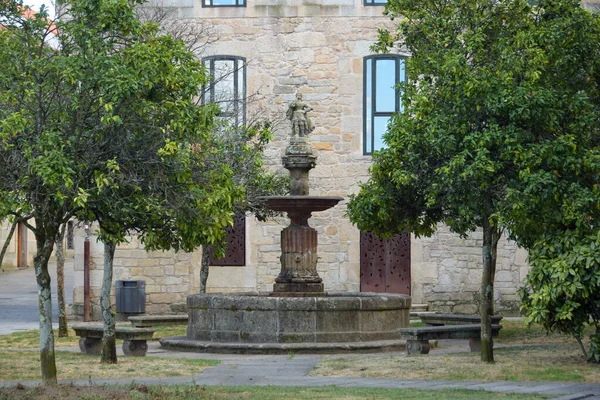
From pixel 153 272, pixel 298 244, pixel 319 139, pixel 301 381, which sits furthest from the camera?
pixel 319 139

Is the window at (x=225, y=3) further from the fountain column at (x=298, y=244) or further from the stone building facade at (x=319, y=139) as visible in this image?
the fountain column at (x=298, y=244)

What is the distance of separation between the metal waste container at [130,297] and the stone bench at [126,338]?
796cm

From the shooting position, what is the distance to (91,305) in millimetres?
25250

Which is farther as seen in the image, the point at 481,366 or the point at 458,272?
the point at 458,272

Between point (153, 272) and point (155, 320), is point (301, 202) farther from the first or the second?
point (153, 272)

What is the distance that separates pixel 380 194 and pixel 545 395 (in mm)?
5569

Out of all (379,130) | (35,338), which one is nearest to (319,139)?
(379,130)

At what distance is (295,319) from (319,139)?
29.6ft

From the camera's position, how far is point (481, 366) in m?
14.3

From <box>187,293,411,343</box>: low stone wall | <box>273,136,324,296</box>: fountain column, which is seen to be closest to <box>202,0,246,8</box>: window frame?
<box>273,136,324,296</box>: fountain column

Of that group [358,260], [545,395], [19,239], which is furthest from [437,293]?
[19,239]

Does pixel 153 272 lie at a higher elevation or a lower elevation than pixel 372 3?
lower

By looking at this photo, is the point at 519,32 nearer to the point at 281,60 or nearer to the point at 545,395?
the point at 545,395

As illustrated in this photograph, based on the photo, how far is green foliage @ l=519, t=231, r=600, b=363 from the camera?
44.2 ft
